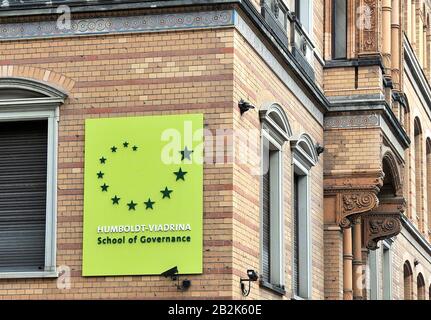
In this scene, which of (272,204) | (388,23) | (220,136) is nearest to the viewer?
(220,136)

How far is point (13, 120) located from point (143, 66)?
2.16m

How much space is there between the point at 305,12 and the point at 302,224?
4.17m

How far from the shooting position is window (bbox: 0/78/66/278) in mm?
22531

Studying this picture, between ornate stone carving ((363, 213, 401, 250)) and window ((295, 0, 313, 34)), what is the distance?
4.93 meters

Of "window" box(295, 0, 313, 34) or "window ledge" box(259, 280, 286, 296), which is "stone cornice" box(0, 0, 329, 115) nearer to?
"window ledge" box(259, 280, 286, 296)

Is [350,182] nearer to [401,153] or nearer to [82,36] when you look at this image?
[401,153]

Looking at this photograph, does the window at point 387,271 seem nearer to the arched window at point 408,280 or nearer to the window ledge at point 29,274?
the arched window at point 408,280

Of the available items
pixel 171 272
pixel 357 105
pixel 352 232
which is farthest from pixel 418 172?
pixel 171 272

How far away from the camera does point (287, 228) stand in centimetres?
2538

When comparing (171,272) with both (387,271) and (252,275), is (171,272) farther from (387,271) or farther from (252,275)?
(387,271)

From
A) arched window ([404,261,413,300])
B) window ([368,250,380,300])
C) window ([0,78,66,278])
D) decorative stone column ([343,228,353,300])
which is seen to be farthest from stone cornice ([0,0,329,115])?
arched window ([404,261,413,300])

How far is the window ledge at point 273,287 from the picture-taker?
23219 mm

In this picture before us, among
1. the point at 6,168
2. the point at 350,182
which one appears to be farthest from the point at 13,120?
the point at 350,182

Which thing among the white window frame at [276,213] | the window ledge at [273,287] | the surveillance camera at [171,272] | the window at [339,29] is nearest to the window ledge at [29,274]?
the surveillance camera at [171,272]
